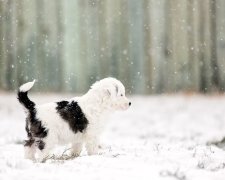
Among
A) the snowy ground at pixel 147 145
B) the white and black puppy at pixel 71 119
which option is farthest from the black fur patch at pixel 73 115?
the snowy ground at pixel 147 145

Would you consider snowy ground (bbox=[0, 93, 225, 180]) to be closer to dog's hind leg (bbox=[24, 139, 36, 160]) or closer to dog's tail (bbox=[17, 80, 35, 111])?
dog's hind leg (bbox=[24, 139, 36, 160])

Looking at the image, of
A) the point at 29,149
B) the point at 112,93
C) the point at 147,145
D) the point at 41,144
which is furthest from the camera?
the point at 147,145

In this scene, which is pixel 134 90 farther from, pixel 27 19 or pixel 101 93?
pixel 101 93

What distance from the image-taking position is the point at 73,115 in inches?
248

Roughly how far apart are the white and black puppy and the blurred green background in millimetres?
4642

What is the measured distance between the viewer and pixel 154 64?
37.9ft

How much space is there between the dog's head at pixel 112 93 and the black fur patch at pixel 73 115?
34 cm

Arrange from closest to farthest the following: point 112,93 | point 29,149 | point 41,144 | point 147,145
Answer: point 41,144, point 29,149, point 112,93, point 147,145

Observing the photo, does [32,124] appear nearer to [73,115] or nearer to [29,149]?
[29,149]

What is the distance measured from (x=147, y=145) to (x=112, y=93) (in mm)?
1525

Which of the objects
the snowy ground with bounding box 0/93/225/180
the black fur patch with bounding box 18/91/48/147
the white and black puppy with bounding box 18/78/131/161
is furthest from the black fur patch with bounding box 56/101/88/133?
the snowy ground with bounding box 0/93/225/180

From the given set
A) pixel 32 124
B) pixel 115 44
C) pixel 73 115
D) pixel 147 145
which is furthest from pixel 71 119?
pixel 115 44

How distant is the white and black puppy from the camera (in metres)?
6.09

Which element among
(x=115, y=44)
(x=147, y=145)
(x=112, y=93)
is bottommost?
(x=147, y=145)
